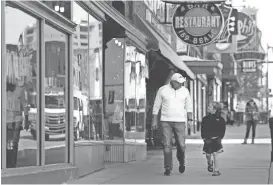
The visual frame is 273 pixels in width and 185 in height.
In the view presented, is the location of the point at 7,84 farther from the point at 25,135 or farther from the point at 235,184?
the point at 235,184

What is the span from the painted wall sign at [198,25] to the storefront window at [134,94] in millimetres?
2392

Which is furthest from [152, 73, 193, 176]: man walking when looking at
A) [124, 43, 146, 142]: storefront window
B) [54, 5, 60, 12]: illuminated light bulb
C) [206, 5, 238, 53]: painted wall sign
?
[206, 5, 238, 53]: painted wall sign

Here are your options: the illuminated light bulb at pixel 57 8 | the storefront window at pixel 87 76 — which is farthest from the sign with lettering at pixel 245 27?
the illuminated light bulb at pixel 57 8

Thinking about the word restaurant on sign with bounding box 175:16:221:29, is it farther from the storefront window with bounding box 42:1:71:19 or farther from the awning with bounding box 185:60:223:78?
the storefront window with bounding box 42:1:71:19

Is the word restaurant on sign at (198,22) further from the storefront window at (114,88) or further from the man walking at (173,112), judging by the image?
the man walking at (173,112)

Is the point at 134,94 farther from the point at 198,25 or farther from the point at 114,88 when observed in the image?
the point at 198,25

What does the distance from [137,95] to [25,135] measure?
7150 mm

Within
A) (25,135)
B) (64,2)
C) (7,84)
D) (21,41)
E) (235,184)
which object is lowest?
(235,184)

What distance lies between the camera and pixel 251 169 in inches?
510

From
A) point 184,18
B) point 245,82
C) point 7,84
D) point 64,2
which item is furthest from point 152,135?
point 245,82

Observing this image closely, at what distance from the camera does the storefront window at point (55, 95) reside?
32.6ft

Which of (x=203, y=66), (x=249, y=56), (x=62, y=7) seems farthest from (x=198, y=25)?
(x=249, y=56)

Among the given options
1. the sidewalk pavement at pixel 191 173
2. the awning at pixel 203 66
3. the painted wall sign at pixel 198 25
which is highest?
the painted wall sign at pixel 198 25

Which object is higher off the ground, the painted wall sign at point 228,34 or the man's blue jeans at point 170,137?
the painted wall sign at point 228,34
